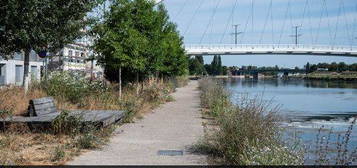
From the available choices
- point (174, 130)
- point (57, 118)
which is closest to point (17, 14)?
point (57, 118)

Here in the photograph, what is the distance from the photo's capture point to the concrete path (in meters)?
8.27

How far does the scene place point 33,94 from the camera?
582 inches

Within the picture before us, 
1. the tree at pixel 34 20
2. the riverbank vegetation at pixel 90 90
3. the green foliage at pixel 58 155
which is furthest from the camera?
the tree at pixel 34 20

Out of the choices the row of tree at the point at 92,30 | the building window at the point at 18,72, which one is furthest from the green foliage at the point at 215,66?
the row of tree at the point at 92,30

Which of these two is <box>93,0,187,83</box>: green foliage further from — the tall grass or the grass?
the tall grass

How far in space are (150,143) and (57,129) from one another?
1.94 metres

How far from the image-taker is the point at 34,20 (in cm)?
1051

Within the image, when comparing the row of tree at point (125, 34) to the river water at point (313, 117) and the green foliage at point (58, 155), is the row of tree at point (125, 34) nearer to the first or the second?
→ the river water at point (313, 117)

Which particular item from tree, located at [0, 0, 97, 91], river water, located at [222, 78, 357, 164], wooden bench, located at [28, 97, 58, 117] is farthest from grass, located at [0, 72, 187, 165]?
river water, located at [222, 78, 357, 164]

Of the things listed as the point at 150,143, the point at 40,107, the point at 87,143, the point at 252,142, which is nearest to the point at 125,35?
the point at 40,107

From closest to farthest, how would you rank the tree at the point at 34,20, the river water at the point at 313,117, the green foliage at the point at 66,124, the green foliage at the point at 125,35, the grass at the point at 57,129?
the grass at the point at 57,129
the tree at the point at 34,20
the green foliage at the point at 66,124
the river water at the point at 313,117
the green foliage at the point at 125,35

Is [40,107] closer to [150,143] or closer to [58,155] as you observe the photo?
[150,143]

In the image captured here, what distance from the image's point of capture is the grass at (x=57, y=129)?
8438 millimetres

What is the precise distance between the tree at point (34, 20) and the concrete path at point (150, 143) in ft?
8.71
